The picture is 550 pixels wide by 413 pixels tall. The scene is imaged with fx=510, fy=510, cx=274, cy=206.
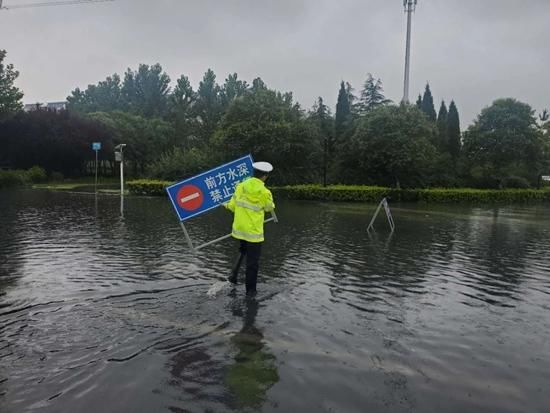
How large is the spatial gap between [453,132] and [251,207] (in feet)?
140

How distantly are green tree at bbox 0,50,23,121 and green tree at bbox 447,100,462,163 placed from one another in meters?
33.5

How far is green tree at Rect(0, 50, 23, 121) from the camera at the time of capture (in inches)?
1372

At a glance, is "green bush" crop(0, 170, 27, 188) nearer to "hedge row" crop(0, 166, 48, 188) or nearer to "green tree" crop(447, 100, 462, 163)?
"hedge row" crop(0, 166, 48, 188)

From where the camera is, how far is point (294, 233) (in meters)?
13.2

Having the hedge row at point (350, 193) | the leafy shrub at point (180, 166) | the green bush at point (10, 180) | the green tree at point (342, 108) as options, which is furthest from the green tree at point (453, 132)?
the green bush at point (10, 180)

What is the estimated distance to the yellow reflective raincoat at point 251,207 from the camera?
6230mm

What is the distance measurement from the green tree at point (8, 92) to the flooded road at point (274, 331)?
28942mm

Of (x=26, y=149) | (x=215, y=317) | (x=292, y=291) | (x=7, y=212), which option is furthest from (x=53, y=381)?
(x=26, y=149)

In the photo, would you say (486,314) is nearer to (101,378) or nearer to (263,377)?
(263,377)

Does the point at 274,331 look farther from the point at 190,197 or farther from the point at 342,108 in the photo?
the point at 342,108

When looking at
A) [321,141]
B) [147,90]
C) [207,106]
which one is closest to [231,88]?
[207,106]

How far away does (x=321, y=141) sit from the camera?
1467 inches

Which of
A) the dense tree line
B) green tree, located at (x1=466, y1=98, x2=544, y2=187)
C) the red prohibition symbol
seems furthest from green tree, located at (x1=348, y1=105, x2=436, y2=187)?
the red prohibition symbol

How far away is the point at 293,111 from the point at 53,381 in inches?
1266
